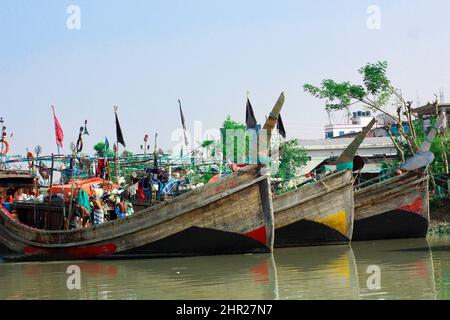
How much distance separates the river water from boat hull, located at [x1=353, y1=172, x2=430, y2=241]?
2.63 meters

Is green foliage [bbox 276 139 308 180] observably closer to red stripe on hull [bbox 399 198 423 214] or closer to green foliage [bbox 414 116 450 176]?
green foliage [bbox 414 116 450 176]

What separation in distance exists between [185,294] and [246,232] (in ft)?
17.2

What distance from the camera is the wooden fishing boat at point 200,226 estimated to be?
1675 cm

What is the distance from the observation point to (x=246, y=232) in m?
17.1

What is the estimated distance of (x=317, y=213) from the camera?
63.6 feet

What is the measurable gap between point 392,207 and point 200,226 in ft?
22.2

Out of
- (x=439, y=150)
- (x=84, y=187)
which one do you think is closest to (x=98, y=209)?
(x=84, y=187)

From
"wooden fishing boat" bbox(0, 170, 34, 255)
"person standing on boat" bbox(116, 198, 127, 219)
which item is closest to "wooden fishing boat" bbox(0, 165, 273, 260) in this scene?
"person standing on boat" bbox(116, 198, 127, 219)

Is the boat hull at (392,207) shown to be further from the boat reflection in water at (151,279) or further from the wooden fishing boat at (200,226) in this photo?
the boat reflection in water at (151,279)

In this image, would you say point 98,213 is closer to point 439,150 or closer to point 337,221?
point 337,221

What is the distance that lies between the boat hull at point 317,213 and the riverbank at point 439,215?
5.22 metres
